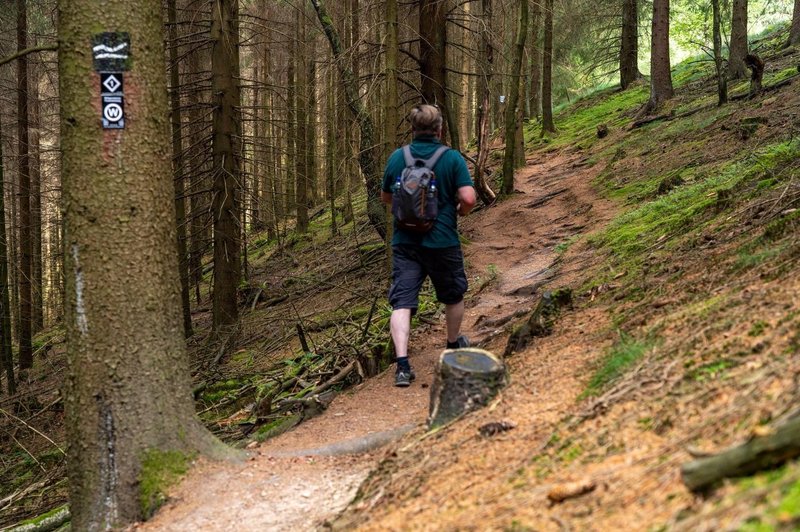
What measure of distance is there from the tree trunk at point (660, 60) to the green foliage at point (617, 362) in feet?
48.7

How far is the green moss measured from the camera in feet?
14.6

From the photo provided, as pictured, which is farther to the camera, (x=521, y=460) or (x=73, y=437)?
(x=73, y=437)

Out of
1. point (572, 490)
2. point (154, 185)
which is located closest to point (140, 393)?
point (154, 185)

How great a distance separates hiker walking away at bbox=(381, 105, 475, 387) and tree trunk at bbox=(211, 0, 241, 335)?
5540mm

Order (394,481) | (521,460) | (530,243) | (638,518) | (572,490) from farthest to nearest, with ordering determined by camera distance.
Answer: (530,243)
(394,481)
(521,460)
(572,490)
(638,518)

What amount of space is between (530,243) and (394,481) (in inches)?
335

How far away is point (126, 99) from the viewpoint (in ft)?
15.0

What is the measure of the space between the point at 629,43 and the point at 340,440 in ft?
77.0

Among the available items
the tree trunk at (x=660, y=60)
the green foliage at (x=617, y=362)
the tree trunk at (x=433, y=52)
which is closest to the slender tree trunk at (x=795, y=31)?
the tree trunk at (x=660, y=60)

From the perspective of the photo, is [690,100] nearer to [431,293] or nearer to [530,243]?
[530,243]

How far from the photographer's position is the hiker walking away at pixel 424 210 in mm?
5402

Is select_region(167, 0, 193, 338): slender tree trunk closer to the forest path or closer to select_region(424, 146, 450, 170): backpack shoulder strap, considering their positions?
the forest path

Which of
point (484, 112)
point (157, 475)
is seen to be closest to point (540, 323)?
point (157, 475)

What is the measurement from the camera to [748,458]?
2.12 metres
